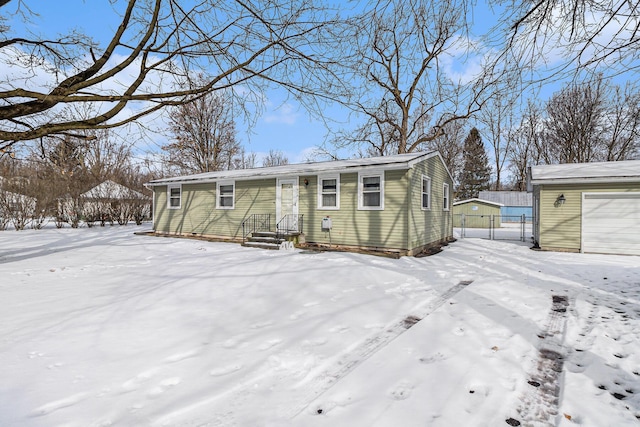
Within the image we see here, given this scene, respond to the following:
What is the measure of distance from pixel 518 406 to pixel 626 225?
12.3m

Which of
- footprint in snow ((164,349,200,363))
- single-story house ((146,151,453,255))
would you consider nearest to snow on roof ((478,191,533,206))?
single-story house ((146,151,453,255))

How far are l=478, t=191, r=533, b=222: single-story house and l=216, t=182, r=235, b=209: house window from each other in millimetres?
27970

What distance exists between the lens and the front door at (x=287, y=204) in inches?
481

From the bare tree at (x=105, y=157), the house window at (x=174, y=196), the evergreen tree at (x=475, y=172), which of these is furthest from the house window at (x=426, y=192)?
the evergreen tree at (x=475, y=172)

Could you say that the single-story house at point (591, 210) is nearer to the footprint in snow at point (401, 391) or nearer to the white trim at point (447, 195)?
the white trim at point (447, 195)

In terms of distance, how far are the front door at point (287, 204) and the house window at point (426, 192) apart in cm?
476

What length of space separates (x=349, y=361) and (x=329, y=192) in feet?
28.3

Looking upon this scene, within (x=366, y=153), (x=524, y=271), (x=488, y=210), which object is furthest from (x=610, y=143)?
(x=524, y=271)

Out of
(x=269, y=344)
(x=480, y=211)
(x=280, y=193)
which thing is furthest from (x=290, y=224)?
(x=480, y=211)

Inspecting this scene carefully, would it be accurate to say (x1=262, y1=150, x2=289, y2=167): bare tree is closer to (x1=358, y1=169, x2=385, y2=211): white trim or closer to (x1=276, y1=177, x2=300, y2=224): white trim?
(x1=276, y1=177, x2=300, y2=224): white trim

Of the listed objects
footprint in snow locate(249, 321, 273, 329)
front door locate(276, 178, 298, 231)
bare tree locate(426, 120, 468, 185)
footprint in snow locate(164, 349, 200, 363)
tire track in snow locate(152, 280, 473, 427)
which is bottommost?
tire track in snow locate(152, 280, 473, 427)

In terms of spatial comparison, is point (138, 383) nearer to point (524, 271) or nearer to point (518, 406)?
point (518, 406)

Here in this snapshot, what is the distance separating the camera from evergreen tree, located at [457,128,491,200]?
134 ft

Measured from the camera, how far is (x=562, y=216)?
11.7 m
